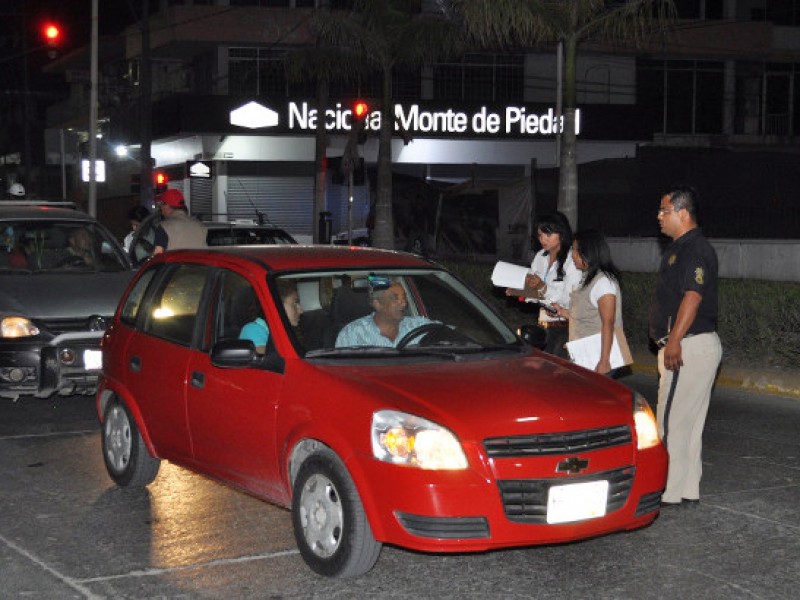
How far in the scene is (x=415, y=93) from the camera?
48.8m

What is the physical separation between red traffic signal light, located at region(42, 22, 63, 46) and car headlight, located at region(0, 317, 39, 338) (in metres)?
13.7

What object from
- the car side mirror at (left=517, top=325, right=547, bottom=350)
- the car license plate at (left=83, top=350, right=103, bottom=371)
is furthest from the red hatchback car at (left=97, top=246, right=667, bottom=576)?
the car license plate at (left=83, top=350, right=103, bottom=371)

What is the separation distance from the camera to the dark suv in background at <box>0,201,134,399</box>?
34.5 ft

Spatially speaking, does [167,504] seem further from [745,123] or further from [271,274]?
[745,123]

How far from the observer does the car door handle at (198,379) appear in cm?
706

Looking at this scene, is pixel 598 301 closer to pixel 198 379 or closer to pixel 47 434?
pixel 198 379

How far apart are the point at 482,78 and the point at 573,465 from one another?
4397cm

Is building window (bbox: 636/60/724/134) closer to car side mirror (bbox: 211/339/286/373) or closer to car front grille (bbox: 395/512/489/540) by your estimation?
car side mirror (bbox: 211/339/286/373)

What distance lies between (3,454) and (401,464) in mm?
4628

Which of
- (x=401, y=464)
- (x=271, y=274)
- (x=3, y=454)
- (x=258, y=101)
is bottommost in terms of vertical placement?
(x=3, y=454)

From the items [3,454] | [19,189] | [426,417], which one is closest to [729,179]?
[19,189]

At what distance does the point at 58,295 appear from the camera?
1111cm

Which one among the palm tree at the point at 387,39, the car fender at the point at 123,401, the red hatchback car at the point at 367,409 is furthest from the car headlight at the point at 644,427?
the palm tree at the point at 387,39

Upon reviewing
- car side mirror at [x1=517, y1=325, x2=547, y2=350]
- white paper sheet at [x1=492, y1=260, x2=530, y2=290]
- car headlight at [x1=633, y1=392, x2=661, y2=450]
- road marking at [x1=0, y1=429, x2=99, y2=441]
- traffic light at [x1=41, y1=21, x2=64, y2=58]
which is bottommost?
road marking at [x1=0, y1=429, x2=99, y2=441]
